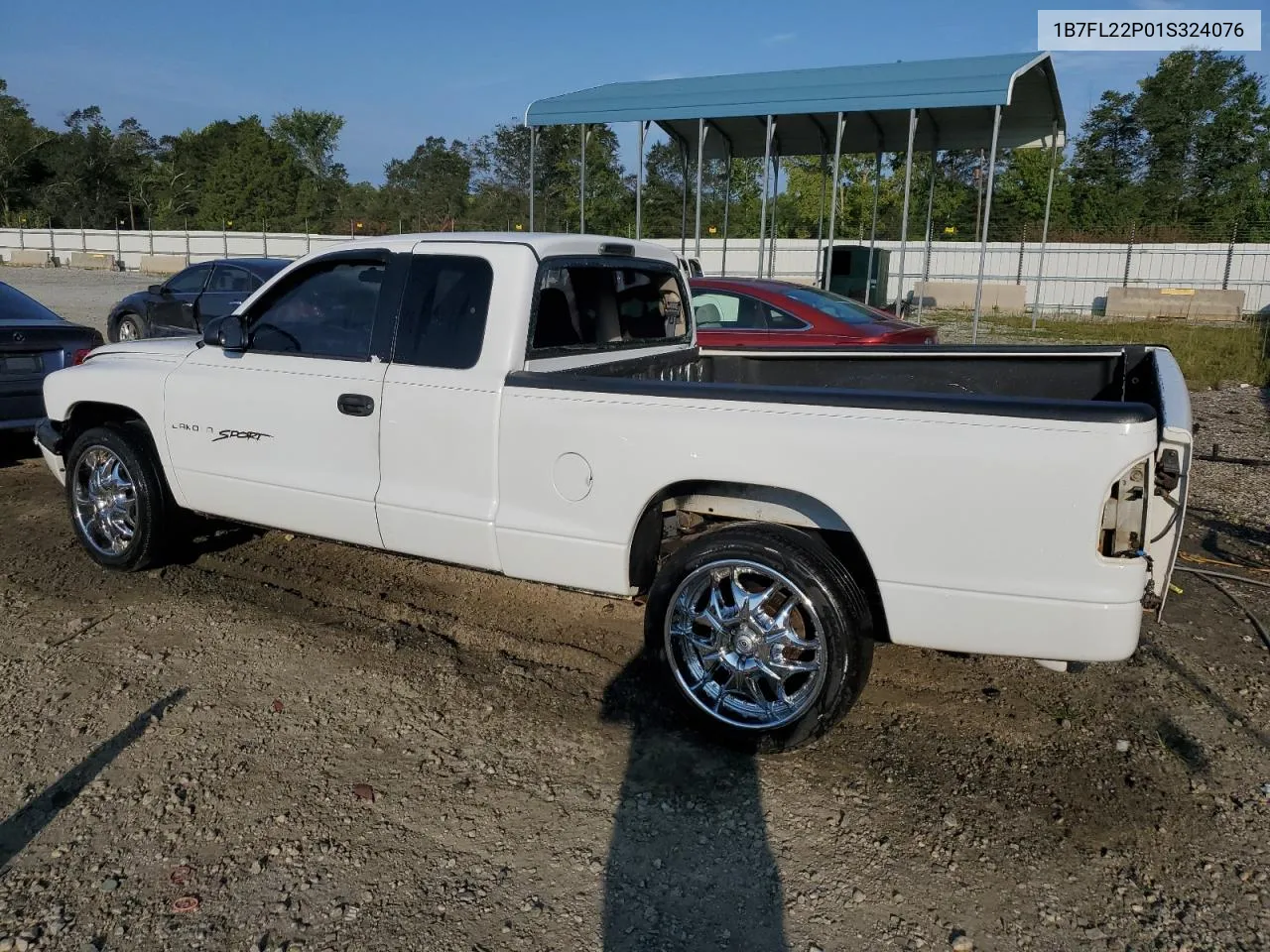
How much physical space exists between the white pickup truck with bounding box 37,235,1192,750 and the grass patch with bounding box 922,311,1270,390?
11.5 metres

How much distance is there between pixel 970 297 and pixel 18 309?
25957 mm

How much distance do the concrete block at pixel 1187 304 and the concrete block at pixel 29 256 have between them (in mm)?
47050

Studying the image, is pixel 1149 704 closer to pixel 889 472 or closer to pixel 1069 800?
pixel 1069 800

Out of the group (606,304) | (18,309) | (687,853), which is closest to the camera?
(687,853)

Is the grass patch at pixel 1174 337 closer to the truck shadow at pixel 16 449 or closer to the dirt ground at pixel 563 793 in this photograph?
the dirt ground at pixel 563 793

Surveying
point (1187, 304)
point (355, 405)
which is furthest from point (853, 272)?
point (355, 405)

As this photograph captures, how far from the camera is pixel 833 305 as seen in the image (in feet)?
34.6

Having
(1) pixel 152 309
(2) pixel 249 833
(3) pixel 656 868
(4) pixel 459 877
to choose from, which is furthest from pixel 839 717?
(1) pixel 152 309

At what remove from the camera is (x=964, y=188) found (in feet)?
171

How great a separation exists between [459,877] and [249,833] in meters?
0.75

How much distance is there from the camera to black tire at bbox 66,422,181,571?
17.4 ft

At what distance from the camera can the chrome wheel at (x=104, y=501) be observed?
5.42 meters

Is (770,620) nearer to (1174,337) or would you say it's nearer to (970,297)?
(1174,337)

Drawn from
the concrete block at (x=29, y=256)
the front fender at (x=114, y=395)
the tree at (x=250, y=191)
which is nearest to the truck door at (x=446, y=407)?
the front fender at (x=114, y=395)
